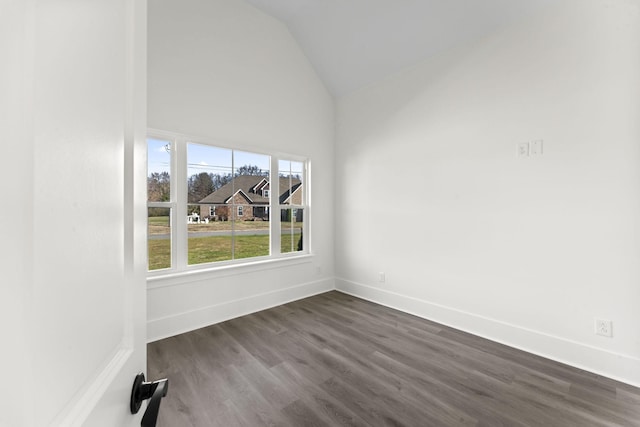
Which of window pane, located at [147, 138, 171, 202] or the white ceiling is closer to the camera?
the white ceiling

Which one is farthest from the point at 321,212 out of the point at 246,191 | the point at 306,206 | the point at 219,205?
the point at 219,205

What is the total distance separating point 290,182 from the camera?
3844 mm

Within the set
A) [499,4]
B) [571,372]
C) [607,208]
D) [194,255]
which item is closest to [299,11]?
[499,4]

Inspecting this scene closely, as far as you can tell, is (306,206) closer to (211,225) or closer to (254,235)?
(254,235)

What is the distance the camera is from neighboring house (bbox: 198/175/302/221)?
122 inches

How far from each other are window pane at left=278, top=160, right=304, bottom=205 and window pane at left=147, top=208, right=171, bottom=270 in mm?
1416

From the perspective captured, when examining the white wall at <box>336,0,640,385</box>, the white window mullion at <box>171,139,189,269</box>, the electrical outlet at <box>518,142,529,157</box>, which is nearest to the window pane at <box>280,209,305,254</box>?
the white wall at <box>336,0,640,385</box>

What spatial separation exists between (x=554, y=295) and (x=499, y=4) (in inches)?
103

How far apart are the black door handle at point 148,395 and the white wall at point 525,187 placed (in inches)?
115

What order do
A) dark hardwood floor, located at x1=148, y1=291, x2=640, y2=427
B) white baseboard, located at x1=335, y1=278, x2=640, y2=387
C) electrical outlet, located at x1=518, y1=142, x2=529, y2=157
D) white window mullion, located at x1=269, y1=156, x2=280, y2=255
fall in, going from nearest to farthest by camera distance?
dark hardwood floor, located at x1=148, y1=291, x2=640, y2=427
white baseboard, located at x1=335, y1=278, x2=640, y2=387
electrical outlet, located at x1=518, y1=142, x2=529, y2=157
white window mullion, located at x1=269, y1=156, x2=280, y2=255

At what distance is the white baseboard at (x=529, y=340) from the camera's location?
6.63 feet

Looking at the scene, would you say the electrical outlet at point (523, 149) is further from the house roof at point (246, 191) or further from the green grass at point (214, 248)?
the green grass at point (214, 248)

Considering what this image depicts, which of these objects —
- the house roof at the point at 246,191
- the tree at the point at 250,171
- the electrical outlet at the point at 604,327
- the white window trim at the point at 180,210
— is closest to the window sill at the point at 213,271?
the white window trim at the point at 180,210

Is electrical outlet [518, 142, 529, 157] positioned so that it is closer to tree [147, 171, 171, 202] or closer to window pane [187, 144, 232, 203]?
window pane [187, 144, 232, 203]
